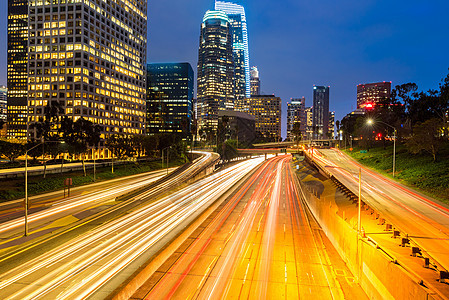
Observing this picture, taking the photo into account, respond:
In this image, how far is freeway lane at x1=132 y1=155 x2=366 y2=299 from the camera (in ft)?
50.1

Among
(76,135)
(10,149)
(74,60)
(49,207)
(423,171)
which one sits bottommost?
(49,207)

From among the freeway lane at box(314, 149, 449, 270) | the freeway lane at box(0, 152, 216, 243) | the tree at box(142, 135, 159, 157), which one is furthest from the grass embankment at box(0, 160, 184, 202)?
the freeway lane at box(314, 149, 449, 270)

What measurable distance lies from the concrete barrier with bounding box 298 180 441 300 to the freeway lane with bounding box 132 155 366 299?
1.34m

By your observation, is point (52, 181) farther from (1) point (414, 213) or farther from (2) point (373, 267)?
(1) point (414, 213)

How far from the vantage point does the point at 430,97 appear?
7931cm

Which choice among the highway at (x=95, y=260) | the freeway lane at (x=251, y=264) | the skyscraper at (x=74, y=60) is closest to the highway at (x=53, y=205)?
the highway at (x=95, y=260)

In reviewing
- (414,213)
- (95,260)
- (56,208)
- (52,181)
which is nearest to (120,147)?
(52,181)

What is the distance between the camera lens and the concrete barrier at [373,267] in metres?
11.1

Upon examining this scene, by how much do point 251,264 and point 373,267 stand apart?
26.4 feet

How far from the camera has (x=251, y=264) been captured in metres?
18.8

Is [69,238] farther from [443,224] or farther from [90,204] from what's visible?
[443,224]

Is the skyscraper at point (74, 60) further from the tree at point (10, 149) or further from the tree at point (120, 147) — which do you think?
the tree at point (10, 149)

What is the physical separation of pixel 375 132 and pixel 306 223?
84.5m

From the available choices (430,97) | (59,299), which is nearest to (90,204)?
(59,299)
